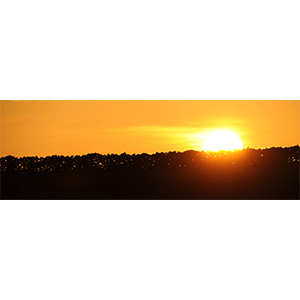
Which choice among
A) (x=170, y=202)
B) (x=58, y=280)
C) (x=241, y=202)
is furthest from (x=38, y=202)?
(x=241, y=202)

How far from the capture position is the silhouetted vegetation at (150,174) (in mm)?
11609

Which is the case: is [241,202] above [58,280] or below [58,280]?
above

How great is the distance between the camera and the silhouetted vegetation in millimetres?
11609

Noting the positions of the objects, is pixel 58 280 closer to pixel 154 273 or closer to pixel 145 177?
pixel 154 273

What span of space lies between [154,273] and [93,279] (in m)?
0.79

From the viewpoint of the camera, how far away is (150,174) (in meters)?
12.5

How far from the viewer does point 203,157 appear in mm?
12562

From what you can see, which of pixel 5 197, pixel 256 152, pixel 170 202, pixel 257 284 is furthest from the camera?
pixel 256 152

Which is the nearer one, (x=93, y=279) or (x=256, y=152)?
(x=93, y=279)

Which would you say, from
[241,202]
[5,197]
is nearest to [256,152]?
Result: [241,202]

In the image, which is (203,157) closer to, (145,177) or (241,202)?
(145,177)
